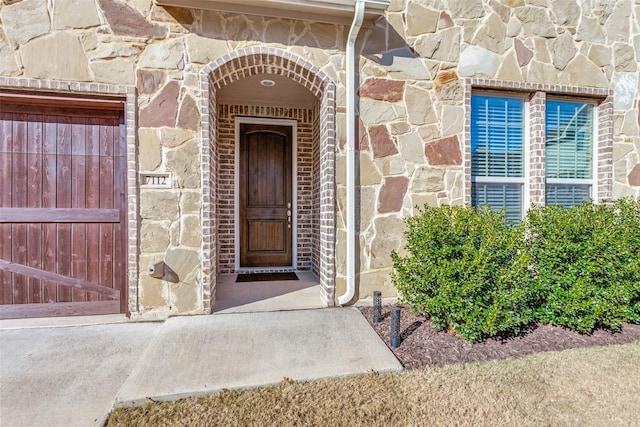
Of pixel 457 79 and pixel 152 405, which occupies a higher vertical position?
pixel 457 79

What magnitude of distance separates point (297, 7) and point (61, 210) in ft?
9.91

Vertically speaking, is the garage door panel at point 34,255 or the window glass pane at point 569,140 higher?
the window glass pane at point 569,140

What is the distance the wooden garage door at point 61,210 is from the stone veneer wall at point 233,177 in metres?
1.81

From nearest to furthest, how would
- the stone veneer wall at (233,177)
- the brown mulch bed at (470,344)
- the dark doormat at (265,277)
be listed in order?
the brown mulch bed at (470,344) < the dark doormat at (265,277) < the stone veneer wall at (233,177)

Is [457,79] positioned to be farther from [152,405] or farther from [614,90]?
[152,405]

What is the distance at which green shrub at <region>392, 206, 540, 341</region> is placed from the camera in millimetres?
2613

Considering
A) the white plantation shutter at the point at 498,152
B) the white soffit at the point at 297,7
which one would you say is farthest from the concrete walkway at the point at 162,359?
the white soffit at the point at 297,7

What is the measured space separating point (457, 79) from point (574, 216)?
6.15 feet

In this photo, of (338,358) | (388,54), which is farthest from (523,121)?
(338,358)

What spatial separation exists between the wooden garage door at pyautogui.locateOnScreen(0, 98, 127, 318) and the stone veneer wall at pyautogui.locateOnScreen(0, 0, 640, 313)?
347 mm

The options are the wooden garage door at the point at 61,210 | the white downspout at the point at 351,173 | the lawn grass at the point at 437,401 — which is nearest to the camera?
the lawn grass at the point at 437,401

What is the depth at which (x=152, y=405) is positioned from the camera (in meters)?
1.89

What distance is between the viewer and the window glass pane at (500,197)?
386 cm

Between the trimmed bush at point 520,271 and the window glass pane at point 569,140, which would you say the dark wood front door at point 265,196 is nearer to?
the trimmed bush at point 520,271
